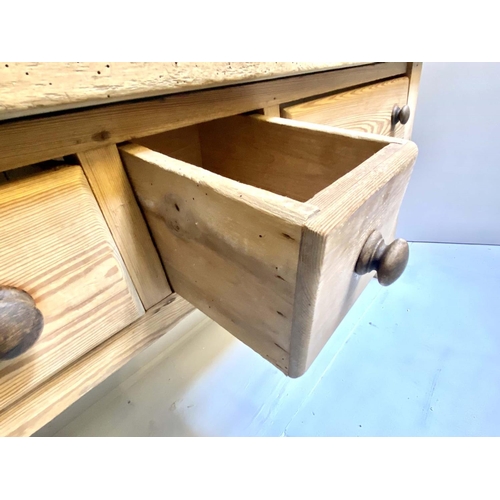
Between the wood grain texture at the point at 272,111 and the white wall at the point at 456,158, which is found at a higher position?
the wood grain texture at the point at 272,111

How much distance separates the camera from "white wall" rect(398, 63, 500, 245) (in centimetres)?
82

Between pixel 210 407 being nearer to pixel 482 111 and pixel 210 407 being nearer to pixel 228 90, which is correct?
pixel 228 90

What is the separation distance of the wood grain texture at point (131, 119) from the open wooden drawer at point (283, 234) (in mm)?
22

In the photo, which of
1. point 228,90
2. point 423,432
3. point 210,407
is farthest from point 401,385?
point 228,90

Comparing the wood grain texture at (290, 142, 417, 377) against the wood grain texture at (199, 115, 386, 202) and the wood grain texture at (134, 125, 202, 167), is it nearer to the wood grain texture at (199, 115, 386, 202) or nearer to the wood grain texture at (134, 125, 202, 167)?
the wood grain texture at (199, 115, 386, 202)

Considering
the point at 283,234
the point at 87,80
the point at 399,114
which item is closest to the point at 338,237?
the point at 283,234

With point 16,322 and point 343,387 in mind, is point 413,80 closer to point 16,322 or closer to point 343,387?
point 343,387

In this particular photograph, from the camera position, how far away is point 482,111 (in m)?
0.85

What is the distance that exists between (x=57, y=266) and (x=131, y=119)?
14 cm

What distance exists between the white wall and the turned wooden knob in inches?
39.5

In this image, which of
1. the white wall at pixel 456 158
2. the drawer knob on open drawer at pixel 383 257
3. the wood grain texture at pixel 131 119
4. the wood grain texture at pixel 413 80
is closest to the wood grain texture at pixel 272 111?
the wood grain texture at pixel 131 119

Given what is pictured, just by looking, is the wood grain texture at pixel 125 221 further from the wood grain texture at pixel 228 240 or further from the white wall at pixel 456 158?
the white wall at pixel 456 158

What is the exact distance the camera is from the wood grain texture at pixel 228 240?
0.20 m

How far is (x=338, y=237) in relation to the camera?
0.20m
